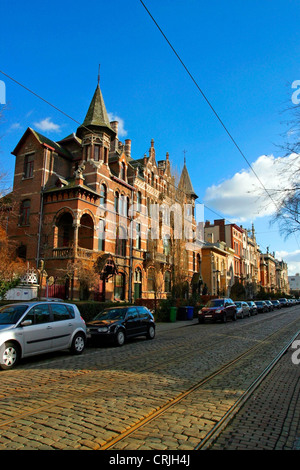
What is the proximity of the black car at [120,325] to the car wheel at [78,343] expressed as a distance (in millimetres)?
1254

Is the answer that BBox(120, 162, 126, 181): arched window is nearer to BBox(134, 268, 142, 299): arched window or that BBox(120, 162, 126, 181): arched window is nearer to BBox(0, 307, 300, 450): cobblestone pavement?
BBox(134, 268, 142, 299): arched window

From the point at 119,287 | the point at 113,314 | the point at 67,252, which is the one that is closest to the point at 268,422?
the point at 113,314

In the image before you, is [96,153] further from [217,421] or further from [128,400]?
[217,421]

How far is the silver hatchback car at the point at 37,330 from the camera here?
348 inches

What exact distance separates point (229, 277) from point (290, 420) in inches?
2361

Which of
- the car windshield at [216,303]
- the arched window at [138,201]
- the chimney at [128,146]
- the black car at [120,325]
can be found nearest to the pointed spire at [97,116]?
the arched window at [138,201]

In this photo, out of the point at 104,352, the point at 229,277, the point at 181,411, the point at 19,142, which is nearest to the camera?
the point at 181,411

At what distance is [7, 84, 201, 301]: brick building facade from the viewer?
26844 millimetres

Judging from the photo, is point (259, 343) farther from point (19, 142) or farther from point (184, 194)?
point (19, 142)

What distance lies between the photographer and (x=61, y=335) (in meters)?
10.4

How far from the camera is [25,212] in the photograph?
2980 cm

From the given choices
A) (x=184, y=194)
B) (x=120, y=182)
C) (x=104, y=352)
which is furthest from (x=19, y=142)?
(x=104, y=352)

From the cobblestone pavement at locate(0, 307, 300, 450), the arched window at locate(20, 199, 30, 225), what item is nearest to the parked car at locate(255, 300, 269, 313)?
the arched window at locate(20, 199, 30, 225)

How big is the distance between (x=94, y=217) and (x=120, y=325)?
1669cm
